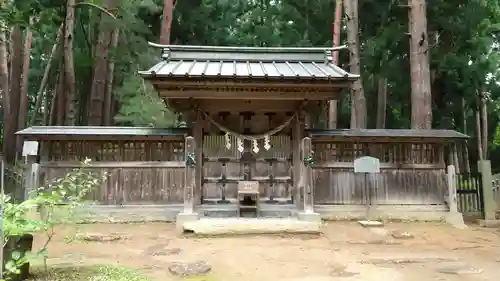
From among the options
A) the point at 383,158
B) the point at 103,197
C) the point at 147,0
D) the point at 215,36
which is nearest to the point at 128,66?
the point at 147,0

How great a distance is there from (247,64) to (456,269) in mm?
6031

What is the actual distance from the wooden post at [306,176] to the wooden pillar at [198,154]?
238 centimetres

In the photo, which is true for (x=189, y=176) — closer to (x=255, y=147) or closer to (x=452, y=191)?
(x=255, y=147)

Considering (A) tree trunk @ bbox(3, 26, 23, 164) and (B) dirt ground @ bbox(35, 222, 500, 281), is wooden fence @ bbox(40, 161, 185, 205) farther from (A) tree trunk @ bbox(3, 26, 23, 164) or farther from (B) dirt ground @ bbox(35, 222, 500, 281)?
(A) tree trunk @ bbox(3, 26, 23, 164)

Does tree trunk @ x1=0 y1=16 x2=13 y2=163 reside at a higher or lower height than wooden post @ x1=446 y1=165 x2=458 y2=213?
higher

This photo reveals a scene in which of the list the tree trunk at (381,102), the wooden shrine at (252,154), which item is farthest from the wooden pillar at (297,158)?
the tree trunk at (381,102)

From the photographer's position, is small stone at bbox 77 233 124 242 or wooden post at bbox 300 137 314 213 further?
wooden post at bbox 300 137 314 213

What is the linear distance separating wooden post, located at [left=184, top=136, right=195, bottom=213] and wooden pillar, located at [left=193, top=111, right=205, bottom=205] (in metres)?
0.29

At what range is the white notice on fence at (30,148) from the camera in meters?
9.28

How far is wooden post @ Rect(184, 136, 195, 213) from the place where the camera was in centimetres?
879

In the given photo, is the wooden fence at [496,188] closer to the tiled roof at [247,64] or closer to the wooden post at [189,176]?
the tiled roof at [247,64]

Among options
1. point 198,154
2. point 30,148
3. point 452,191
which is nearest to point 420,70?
point 452,191

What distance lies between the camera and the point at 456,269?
19.1 ft

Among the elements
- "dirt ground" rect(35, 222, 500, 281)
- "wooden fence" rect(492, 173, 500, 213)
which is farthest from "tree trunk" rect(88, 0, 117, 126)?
"wooden fence" rect(492, 173, 500, 213)
